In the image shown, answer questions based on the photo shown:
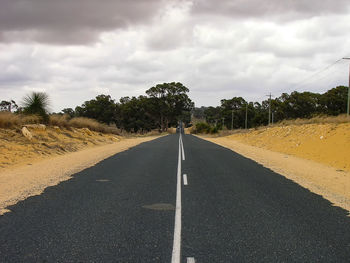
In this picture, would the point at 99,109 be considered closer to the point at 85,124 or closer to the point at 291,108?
the point at 85,124

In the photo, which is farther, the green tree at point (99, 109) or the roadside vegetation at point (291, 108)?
the green tree at point (99, 109)

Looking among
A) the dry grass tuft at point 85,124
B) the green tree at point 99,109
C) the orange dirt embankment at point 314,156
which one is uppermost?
the green tree at point 99,109

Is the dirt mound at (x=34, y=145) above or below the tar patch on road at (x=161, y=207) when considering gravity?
above

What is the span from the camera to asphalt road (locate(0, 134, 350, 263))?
4.23 m

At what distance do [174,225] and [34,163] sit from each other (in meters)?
10.7

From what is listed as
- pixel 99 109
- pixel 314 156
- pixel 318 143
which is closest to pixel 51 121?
pixel 314 156

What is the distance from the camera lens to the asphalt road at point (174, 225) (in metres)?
4.23

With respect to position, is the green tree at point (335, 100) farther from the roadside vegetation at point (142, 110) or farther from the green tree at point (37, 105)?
the green tree at point (37, 105)

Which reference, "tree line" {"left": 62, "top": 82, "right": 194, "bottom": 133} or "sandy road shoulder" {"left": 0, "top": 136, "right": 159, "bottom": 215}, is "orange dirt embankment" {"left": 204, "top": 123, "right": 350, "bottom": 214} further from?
"tree line" {"left": 62, "top": 82, "right": 194, "bottom": 133}

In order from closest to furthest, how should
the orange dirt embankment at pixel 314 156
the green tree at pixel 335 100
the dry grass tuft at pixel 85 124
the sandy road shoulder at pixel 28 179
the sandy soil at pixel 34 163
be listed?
1. the sandy road shoulder at pixel 28 179
2. the sandy soil at pixel 34 163
3. the orange dirt embankment at pixel 314 156
4. the dry grass tuft at pixel 85 124
5. the green tree at pixel 335 100

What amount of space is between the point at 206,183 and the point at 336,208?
12.3 feet

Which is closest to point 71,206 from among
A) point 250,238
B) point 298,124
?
point 250,238

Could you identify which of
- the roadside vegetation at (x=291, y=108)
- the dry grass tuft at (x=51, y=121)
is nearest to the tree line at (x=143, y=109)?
the roadside vegetation at (x=291, y=108)

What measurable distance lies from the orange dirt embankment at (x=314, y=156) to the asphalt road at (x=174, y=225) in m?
1.39
